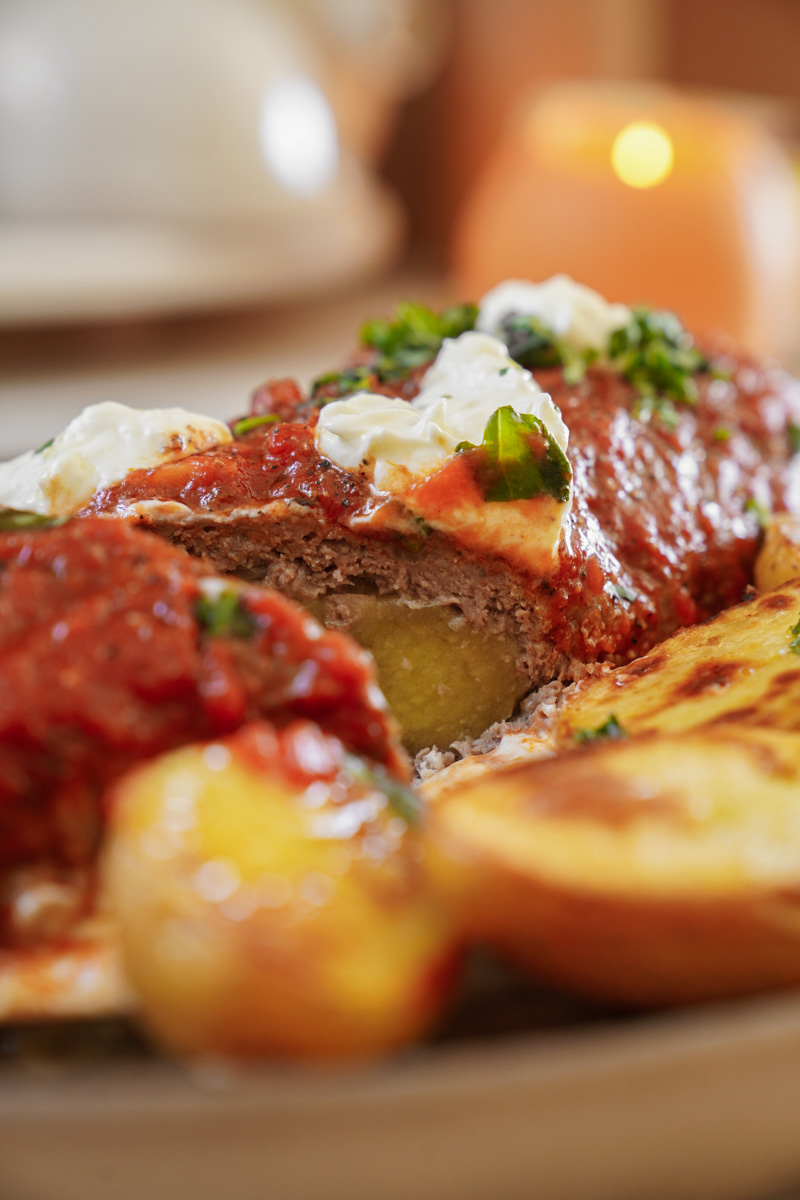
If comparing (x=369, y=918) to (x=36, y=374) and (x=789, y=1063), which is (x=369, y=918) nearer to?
(x=789, y=1063)

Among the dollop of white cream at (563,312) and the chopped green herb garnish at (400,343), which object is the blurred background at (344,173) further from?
the dollop of white cream at (563,312)

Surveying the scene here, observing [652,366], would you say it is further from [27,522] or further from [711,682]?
[27,522]

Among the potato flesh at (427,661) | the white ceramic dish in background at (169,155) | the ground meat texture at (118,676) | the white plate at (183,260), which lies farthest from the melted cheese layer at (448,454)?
the white ceramic dish in background at (169,155)

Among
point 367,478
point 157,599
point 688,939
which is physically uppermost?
point 367,478

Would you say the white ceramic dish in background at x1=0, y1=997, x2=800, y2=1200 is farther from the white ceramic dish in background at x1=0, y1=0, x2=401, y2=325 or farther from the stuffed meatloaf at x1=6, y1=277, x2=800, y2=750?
the white ceramic dish in background at x1=0, y1=0, x2=401, y2=325

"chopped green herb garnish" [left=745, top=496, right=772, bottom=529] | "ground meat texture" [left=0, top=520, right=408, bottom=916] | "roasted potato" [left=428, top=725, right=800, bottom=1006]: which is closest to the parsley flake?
"ground meat texture" [left=0, top=520, right=408, bottom=916]

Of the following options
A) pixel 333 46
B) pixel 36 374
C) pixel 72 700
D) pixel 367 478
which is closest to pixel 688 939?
pixel 72 700
